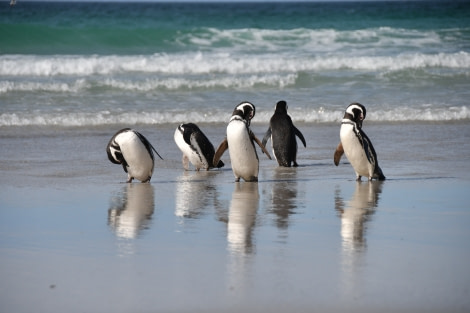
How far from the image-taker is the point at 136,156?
319 inches

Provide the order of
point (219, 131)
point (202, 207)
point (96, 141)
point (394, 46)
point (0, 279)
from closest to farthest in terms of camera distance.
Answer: point (0, 279) < point (202, 207) < point (96, 141) < point (219, 131) < point (394, 46)

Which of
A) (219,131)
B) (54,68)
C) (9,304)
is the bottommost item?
(9,304)

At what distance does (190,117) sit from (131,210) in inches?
250

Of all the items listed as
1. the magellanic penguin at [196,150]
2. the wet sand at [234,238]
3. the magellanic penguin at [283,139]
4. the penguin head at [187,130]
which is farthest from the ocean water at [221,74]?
the wet sand at [234,238]

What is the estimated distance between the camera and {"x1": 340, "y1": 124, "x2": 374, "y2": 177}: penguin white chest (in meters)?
8.11

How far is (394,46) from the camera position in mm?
23391

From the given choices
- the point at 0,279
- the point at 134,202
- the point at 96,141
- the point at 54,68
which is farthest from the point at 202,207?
the point at 54,68

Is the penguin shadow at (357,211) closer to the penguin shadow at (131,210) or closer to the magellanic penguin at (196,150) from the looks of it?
the penguin shadow at (131,210)

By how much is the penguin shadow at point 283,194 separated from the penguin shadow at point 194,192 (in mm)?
524

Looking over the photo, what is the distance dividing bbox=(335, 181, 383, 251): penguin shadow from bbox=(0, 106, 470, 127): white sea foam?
4.99 metres

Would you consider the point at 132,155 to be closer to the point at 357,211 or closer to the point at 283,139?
the point at 283,139

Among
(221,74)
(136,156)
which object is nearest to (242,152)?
(136,156)

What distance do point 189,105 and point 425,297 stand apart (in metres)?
10.2

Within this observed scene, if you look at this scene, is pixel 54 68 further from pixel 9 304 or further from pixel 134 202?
pixel 9 304
